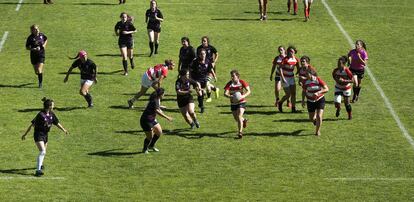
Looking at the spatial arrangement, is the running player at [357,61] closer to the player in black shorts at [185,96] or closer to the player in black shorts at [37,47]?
the player in black shorts at [185,96]

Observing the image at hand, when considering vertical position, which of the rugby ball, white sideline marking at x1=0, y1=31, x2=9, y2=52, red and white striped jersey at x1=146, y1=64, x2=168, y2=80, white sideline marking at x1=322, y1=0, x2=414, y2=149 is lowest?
white sideline marking at x1=322, y1=0, x2=414, y2=149

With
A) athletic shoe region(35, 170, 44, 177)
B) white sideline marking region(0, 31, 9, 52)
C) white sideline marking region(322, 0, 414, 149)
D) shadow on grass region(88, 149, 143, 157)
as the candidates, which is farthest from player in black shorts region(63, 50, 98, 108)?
white sideline marking region(322, 0, 414, 149)

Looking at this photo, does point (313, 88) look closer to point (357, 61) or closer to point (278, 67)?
point (278, 67)

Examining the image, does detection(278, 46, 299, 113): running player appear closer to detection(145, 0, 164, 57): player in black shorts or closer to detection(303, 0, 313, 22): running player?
detection(145, 0, 164, 57): player in black shorts

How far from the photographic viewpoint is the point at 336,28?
43.9 meters

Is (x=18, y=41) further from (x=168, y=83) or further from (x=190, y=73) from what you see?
(x=190, y=73)

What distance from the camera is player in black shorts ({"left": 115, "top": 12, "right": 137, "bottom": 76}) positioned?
36000mm

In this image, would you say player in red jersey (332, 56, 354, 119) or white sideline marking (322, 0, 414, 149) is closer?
white sideline marking (322, 0, 414, 149)

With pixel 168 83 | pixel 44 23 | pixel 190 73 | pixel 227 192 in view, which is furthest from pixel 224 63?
pixel 227 192

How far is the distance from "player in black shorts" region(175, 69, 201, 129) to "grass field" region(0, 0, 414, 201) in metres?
0.53

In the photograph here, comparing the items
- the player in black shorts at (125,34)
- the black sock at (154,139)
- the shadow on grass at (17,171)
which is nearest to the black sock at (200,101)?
the black sock at (154,139)

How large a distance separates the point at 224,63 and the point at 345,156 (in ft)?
36.4

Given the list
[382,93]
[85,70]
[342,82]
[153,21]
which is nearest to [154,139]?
[85,70]

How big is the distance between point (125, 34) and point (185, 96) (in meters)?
6.95
